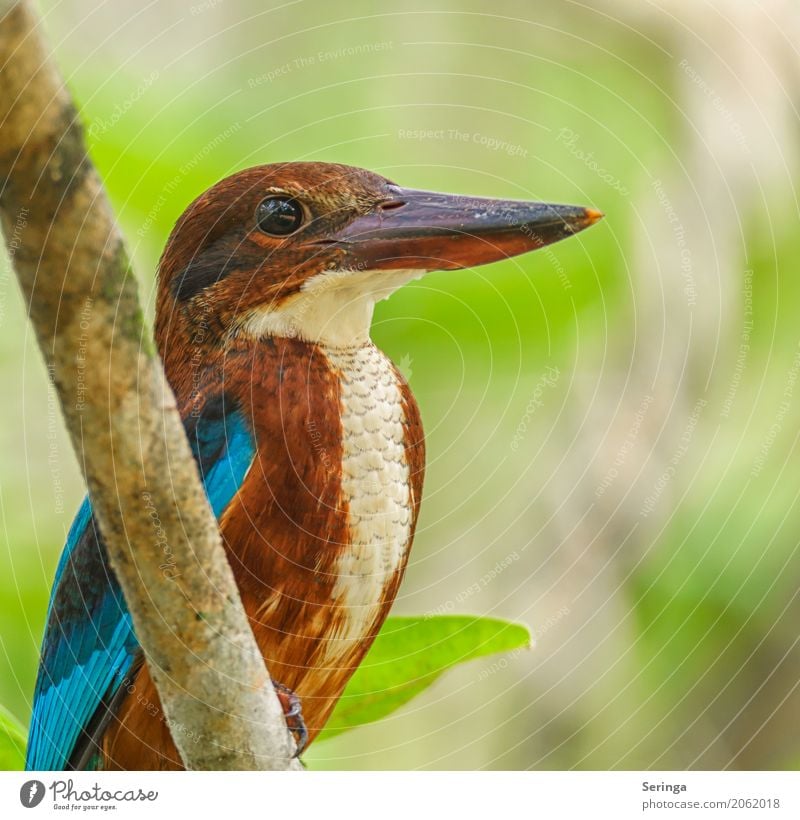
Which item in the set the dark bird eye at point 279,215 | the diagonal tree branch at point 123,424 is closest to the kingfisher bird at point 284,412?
the dark bird eye at point 279,215

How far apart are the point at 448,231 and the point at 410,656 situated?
19.8 inches

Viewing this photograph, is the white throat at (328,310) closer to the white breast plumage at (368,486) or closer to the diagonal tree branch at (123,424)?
the white breast plumage at (368,486)

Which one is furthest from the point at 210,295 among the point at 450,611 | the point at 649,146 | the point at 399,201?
the point at 649,146

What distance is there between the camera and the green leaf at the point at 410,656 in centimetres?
122

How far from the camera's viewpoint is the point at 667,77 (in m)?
1.71

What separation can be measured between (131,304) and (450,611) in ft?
3.10

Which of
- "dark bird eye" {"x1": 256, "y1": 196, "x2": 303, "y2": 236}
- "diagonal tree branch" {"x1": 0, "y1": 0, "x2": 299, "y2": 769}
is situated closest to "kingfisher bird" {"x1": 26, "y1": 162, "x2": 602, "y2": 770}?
"dark bird eye" {"x1": 256, "y1": 196, "x2": 303, "y2": 236}

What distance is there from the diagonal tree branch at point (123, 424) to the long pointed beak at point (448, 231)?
1.23 ft

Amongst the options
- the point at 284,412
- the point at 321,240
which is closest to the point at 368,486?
the point at 284,412

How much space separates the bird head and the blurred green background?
22 cm

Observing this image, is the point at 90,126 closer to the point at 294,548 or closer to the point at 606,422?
the point at 294,548

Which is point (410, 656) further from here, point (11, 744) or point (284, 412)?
point (11, 744)

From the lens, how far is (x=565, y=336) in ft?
5.23

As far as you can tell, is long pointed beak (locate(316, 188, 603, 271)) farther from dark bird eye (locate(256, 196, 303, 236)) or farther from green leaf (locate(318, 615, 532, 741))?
green leaf (locate(318, 615, 532, 741))
